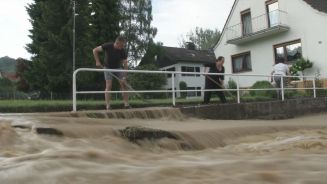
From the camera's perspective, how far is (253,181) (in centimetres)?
360

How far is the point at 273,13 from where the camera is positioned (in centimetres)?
2508

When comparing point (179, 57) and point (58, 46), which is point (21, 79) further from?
point (179, 57)

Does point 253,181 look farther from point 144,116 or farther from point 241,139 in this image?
point 144,116

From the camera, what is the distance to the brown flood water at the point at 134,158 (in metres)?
3.73

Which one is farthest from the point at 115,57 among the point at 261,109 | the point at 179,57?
the point at 179,57

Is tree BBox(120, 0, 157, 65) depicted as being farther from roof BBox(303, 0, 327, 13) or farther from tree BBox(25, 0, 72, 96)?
roof BBox(303, 0, 327, 13)

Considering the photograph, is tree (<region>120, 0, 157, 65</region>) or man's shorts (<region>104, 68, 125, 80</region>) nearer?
man's shorts (<region>104, 68, 125, 80</region>)

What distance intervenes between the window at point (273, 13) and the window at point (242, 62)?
2.87m

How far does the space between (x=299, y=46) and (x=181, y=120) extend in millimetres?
16032

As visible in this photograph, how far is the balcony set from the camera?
24328 millimetres

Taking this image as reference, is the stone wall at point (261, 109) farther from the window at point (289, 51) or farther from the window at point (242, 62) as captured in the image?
the window at point (242, 62)


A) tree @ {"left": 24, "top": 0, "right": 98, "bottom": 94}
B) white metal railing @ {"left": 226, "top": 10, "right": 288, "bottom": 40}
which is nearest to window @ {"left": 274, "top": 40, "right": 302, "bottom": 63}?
white metal railing @ {"left": 226, "top": 10, "right": 288, "bottom": 40}

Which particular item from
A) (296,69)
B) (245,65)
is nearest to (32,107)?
(296,69)

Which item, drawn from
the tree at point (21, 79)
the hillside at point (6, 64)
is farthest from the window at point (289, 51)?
the hillside at point (6, 64)
